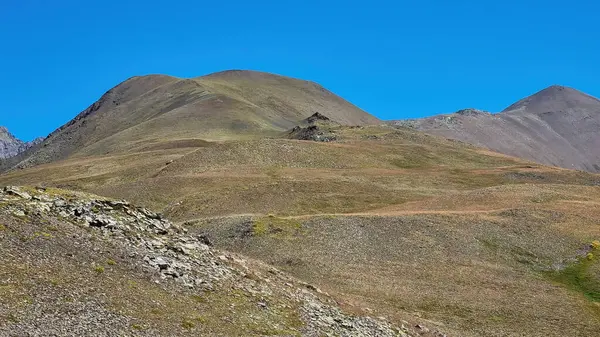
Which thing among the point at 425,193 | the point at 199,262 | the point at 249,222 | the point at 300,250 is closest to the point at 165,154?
the point at 425,193

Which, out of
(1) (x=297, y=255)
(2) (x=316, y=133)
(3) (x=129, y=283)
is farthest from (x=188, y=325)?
(2) (x=316, y=133)

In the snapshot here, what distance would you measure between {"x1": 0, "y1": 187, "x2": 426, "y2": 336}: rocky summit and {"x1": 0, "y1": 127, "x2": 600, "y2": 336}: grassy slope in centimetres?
741

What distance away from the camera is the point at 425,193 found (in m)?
103

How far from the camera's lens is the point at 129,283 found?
3212 cm

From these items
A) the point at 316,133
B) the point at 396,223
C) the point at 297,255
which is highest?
the point at 316,133

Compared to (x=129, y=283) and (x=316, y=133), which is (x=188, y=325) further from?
(x=316, y=133)

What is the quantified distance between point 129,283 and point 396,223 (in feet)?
138

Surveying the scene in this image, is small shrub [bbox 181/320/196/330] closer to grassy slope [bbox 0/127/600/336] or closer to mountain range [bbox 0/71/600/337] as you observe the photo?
mountain range [bbox 0/71/600/337]

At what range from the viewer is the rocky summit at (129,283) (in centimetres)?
2762

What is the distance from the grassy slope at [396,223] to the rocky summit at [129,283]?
741 centimetres

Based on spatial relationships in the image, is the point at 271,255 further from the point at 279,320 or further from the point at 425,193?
the point at 425,193

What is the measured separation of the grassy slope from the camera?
48281mm

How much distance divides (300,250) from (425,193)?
48.4m

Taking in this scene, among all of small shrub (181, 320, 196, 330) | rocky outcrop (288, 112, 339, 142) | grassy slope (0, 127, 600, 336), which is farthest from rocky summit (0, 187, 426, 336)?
rocky outcrop (288, 112, 339, 142)
